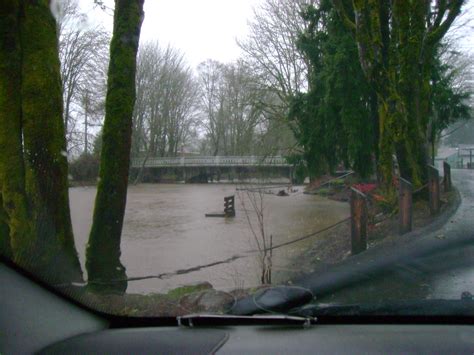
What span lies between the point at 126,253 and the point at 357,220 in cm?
624

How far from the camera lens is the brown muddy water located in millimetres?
9438

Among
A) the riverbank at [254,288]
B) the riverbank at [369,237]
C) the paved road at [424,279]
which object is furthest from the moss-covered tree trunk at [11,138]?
the riverbank at [369,237]

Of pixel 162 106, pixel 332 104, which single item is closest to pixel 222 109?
pixel 162 106

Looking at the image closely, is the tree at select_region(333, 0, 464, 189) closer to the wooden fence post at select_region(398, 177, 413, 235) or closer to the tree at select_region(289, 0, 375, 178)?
the wooden fence post at select_region(398, 177, 413, 235)

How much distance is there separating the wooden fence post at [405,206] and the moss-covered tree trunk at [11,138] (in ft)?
21.0

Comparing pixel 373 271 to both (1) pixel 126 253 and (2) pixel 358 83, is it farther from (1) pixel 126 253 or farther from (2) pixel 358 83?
(2) pixel 358 83

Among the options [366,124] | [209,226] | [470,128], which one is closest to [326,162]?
[366,124]

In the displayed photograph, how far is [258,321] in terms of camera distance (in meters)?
2.94

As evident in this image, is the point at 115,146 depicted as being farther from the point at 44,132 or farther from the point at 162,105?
the point at 162,105

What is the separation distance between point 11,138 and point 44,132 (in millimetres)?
327

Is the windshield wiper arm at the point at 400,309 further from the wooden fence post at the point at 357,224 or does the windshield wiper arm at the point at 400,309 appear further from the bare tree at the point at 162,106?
the bare tree at the point at 162,106

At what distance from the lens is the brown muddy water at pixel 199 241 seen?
9438 mm

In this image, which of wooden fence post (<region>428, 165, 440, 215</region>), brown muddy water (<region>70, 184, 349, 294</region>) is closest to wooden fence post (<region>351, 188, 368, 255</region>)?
brown muddy water (<region>70, 184, 349, 294</region>)

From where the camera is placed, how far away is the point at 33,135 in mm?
5684
